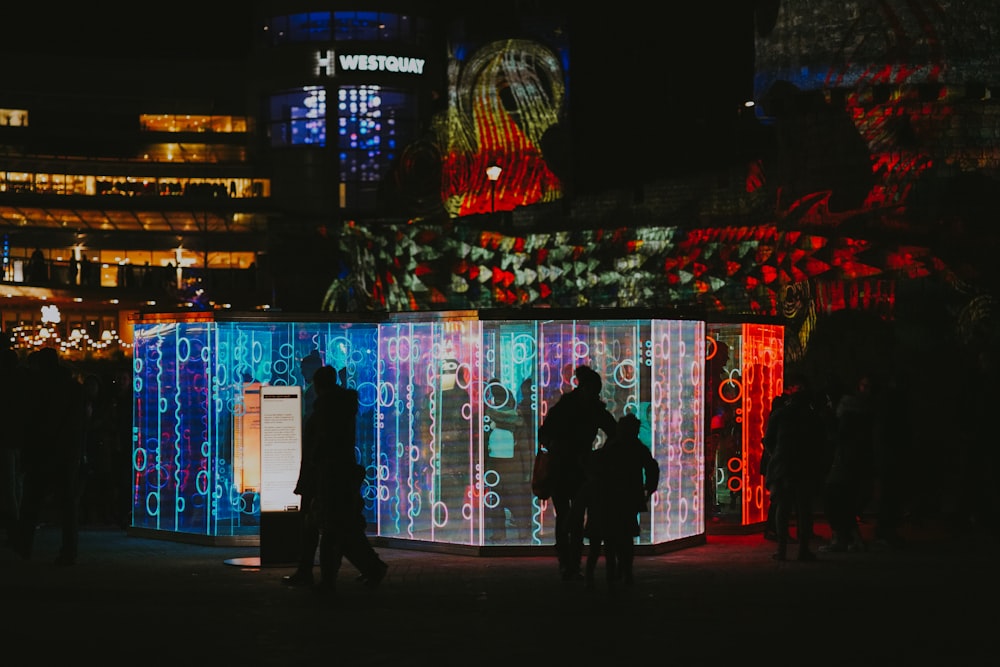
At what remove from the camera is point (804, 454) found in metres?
16.8

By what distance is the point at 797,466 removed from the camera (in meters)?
16.7

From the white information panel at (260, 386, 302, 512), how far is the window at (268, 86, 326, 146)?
7857 centimetres

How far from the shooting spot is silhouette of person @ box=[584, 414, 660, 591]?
1446 cm

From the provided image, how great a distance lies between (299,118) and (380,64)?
5.14m

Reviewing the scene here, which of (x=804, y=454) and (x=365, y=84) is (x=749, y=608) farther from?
(x=365, y=84)

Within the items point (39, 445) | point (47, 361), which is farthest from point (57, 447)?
point (47, 361)

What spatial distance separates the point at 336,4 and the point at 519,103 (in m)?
54.0

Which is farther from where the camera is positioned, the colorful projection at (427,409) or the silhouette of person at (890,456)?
the silhouette of person at (890,456)

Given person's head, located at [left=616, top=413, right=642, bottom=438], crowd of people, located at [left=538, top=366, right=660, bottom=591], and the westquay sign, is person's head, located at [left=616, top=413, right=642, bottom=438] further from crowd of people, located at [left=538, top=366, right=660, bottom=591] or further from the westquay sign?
the westquay sign

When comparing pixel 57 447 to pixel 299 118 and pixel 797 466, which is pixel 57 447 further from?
pixel 299 118

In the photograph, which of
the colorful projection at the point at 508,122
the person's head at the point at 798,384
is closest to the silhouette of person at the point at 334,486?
the person's head at the point at 798,384

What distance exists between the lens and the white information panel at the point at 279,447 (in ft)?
53.1

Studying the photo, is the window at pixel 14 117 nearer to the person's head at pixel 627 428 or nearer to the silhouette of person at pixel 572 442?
the silhouette of person at pixel 572 442

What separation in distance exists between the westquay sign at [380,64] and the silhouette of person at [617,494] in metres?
81.3
